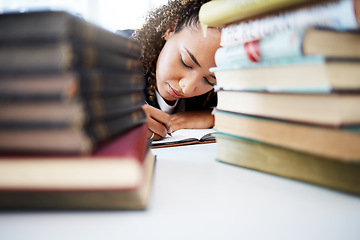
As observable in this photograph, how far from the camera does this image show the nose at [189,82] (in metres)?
1.09

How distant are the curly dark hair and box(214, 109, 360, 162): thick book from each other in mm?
785

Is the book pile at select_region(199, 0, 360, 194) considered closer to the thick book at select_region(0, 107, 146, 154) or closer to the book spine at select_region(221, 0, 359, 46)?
the book spine at select_region(221, 0, 359, 46)

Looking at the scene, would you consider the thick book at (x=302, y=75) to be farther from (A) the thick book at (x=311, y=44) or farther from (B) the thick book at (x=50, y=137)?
(B) the thick book at (x=50, y=137)

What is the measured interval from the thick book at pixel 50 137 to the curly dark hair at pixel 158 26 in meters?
0.97

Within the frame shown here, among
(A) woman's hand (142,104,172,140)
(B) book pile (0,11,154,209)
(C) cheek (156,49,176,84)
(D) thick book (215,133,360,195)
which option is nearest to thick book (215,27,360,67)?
(D) thick book (215,133,360,195)

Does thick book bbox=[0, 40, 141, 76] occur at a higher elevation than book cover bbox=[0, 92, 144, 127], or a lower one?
higher

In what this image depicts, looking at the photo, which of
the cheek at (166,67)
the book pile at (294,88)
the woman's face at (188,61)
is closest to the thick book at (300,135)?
the book pile at (294,88)

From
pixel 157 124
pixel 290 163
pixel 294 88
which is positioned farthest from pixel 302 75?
pixel 157 124

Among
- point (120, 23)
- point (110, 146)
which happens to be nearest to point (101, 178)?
point (110, 146)

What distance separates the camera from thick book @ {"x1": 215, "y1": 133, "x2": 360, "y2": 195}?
1.17 feet

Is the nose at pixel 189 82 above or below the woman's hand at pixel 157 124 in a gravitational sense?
above

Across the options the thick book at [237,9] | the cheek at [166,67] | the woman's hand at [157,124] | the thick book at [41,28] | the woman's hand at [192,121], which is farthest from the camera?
the woman's hand at [192,121]

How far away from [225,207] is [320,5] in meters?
0.29

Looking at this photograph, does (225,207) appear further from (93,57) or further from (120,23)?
(120,23)
